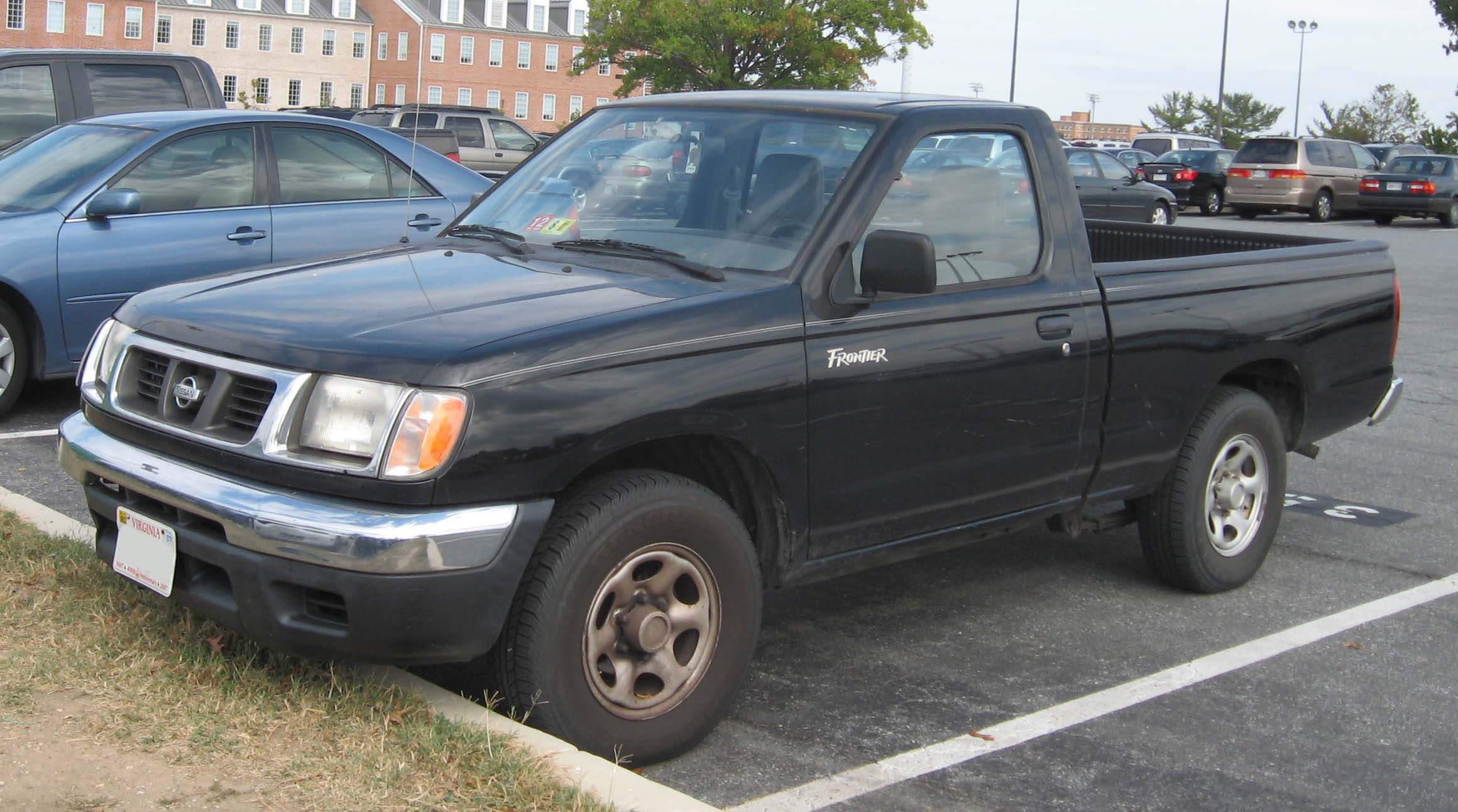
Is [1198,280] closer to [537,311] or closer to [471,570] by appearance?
[537,311]

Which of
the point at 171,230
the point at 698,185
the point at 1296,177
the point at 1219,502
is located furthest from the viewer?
the point at 1296,177

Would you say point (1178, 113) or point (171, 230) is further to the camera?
point (1178, 113)

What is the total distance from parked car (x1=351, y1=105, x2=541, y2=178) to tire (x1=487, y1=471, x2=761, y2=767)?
88.8 ft

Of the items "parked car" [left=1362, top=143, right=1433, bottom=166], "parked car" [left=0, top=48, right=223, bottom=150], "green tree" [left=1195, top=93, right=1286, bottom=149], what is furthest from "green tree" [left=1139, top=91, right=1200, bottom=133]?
"parked car" [left=0, top=48, right=223, bottom=150]

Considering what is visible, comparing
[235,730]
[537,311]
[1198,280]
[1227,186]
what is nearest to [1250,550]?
[1198,280]

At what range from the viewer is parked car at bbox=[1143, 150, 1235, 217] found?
34.3 metres

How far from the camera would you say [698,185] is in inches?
184

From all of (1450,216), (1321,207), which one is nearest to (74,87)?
(1321,207)

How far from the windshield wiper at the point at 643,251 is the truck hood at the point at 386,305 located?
46 millimetres

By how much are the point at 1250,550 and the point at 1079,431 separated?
4.28 ft

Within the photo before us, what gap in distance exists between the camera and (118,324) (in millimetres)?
4289

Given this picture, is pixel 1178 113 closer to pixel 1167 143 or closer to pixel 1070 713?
pixel 1167 143

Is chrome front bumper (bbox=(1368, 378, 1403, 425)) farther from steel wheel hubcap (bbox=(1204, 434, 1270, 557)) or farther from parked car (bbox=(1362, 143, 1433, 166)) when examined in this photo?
parked car (bbox=(1362, 143, 1433, 166))

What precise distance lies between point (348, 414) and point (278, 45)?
93.5 meters
